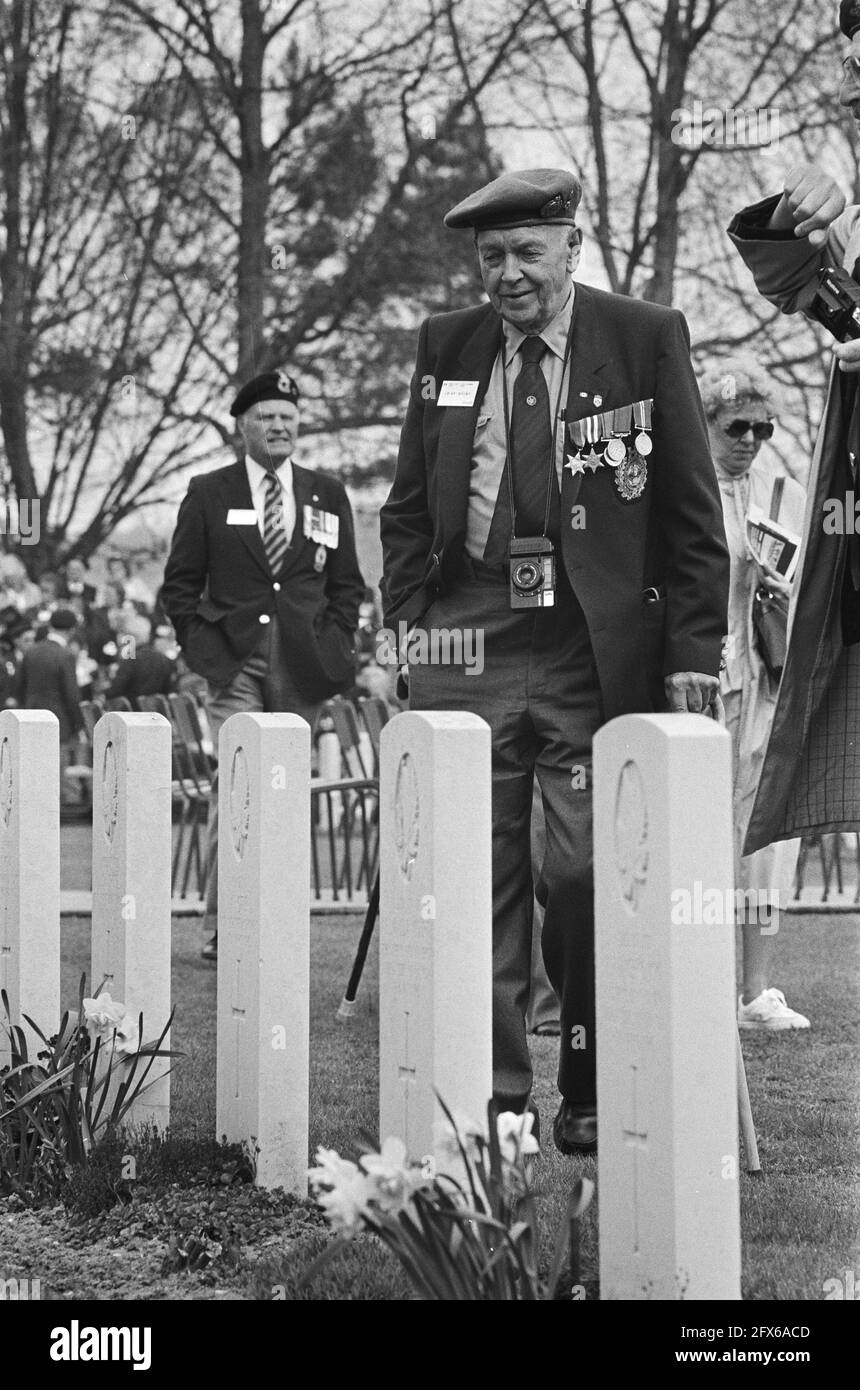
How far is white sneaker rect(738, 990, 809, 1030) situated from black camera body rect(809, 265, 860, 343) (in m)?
3.34

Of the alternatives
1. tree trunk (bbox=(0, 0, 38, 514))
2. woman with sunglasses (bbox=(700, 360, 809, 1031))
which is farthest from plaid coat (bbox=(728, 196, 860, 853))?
tree trunk (bbox=(0, 0, 38, 514))

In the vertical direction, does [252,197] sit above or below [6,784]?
above

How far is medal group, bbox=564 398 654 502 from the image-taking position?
5.06m

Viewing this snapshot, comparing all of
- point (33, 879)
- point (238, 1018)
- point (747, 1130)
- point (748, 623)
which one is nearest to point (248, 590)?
point (748, 623)

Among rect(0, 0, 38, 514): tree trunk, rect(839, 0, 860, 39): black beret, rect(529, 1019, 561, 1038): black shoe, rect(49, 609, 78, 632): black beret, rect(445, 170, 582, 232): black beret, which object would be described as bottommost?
rect(529, 1019, 561, 1038): black shoe

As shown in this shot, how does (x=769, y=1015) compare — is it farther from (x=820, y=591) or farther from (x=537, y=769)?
(x=820, y=591)

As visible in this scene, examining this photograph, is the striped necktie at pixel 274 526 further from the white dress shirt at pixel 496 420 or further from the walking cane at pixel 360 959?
the white dress shirt at pixel 496 420

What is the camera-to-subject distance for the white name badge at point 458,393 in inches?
207

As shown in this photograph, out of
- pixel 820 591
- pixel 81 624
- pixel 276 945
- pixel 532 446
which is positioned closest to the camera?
pixel 820 591

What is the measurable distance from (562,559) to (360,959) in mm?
2613

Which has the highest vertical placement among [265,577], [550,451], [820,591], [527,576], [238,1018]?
[265,577]

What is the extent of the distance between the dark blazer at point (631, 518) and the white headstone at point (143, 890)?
70cm

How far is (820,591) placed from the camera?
438cm

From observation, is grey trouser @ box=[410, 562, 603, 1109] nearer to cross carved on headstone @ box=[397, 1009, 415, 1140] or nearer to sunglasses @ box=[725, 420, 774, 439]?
cross carved on headstone @ box=[397, 1009, 415, 1140]
